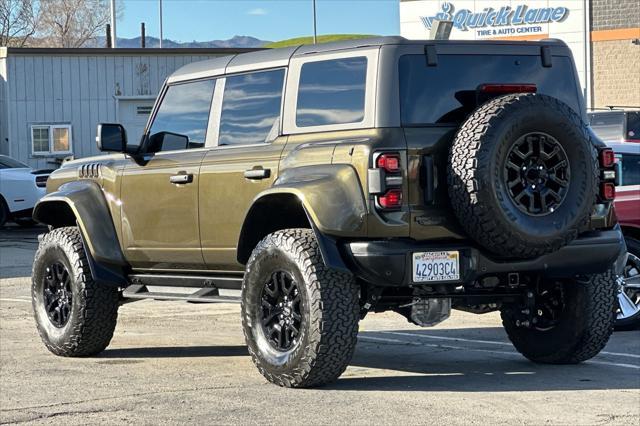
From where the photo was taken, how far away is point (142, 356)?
9453 mm

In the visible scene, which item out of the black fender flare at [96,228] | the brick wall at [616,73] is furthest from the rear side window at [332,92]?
the brick wall at [616,73]

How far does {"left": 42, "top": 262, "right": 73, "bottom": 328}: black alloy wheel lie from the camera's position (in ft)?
31.7

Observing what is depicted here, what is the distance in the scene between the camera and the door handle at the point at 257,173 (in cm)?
813

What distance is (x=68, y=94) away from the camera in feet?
112

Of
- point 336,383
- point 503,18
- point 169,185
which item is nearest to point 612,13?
point 503,18

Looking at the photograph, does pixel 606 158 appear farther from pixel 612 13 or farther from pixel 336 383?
pixel 612 13

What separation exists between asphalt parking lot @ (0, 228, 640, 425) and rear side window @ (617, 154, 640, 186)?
1438mm

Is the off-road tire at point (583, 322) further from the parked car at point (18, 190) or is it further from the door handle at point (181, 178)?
the parked car at point (18, 190)

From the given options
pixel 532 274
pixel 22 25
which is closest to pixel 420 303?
pixel 532 274

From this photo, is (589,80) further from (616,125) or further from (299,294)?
(299,294)

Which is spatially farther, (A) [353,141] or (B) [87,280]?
(B) [87,280]

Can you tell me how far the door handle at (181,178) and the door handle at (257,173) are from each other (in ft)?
2.15

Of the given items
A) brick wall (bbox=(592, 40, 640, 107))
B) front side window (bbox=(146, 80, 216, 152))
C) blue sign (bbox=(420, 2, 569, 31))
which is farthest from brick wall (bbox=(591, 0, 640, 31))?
front side window (bbox=(146, 80, 216, 152))

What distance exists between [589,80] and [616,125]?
2962 centimetres
